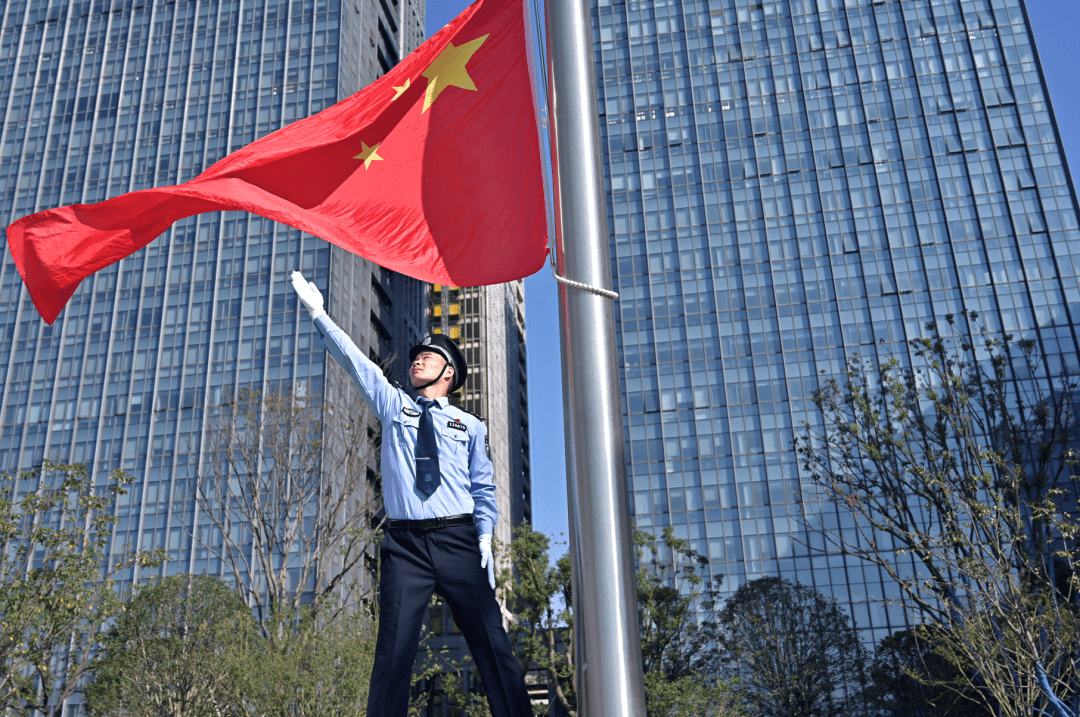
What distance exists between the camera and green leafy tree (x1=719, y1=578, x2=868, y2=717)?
137 ft

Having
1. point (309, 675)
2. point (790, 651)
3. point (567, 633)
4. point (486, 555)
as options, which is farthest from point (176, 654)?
point (486, 555)

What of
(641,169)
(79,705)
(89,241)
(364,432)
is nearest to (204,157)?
(641,169)

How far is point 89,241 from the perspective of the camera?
5957mm

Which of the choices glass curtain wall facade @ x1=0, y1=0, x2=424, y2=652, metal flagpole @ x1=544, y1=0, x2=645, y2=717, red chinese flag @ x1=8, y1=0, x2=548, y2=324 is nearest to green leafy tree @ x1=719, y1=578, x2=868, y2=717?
glass curtain wall facade @ x1=0, y1=0, x2=424, y2=652

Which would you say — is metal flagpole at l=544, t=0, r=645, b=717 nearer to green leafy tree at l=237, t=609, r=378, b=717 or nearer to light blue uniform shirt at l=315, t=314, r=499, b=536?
light blue uniform shirt at l=315, t=314, r=499, b=536

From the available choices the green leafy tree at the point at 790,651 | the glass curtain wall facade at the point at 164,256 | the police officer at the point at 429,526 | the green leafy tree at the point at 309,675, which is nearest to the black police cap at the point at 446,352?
the police officer at the point at 429,526

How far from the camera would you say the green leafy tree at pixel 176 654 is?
1058 inches

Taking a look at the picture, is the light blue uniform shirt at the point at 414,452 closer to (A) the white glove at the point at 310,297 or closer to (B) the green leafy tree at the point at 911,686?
(A) the white glove at the point at 310,297

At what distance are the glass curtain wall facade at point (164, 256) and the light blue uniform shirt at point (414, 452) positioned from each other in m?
54.7

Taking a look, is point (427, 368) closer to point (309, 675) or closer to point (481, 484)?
point (481, 484)

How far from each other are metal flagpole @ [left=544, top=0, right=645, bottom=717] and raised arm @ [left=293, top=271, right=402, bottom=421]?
1.24 metres

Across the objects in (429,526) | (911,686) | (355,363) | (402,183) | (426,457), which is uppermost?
(402,183)

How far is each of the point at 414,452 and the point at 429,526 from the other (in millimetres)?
374

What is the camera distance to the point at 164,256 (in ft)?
222
